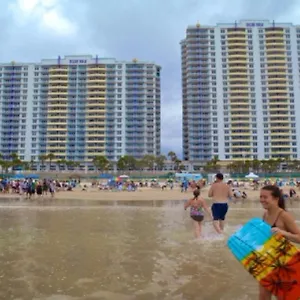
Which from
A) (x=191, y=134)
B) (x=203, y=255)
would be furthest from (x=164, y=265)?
(x=191, y=134)

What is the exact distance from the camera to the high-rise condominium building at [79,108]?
106 metres

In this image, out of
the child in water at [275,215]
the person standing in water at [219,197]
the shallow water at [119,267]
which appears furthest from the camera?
the person standing in water at [219,197]

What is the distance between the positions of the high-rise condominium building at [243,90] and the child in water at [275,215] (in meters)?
100

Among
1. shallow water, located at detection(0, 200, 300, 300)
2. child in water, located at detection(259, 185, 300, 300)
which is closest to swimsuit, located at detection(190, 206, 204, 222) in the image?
shallow water, located at detection(0, 200, 300, 300)

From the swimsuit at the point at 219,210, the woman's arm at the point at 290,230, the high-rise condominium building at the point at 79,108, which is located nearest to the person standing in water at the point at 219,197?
the swimsuit at the point at 219,210

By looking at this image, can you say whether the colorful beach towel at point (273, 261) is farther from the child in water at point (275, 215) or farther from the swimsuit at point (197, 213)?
the swimsuit at point (197, 213)

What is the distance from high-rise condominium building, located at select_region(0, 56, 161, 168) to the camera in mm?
105750

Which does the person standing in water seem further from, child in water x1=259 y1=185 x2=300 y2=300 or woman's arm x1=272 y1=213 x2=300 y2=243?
woman's arm x1=272 y1=213 x2=300 y2=243

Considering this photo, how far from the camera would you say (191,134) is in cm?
10375

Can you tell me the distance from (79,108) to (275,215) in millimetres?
109771

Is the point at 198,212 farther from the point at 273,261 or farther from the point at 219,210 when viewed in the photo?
the point at 273,261

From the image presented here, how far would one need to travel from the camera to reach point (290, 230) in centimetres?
305

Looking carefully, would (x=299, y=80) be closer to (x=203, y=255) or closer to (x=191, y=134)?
(x=191, y=134)

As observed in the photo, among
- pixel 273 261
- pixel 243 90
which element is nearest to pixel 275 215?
pixel 273 261
